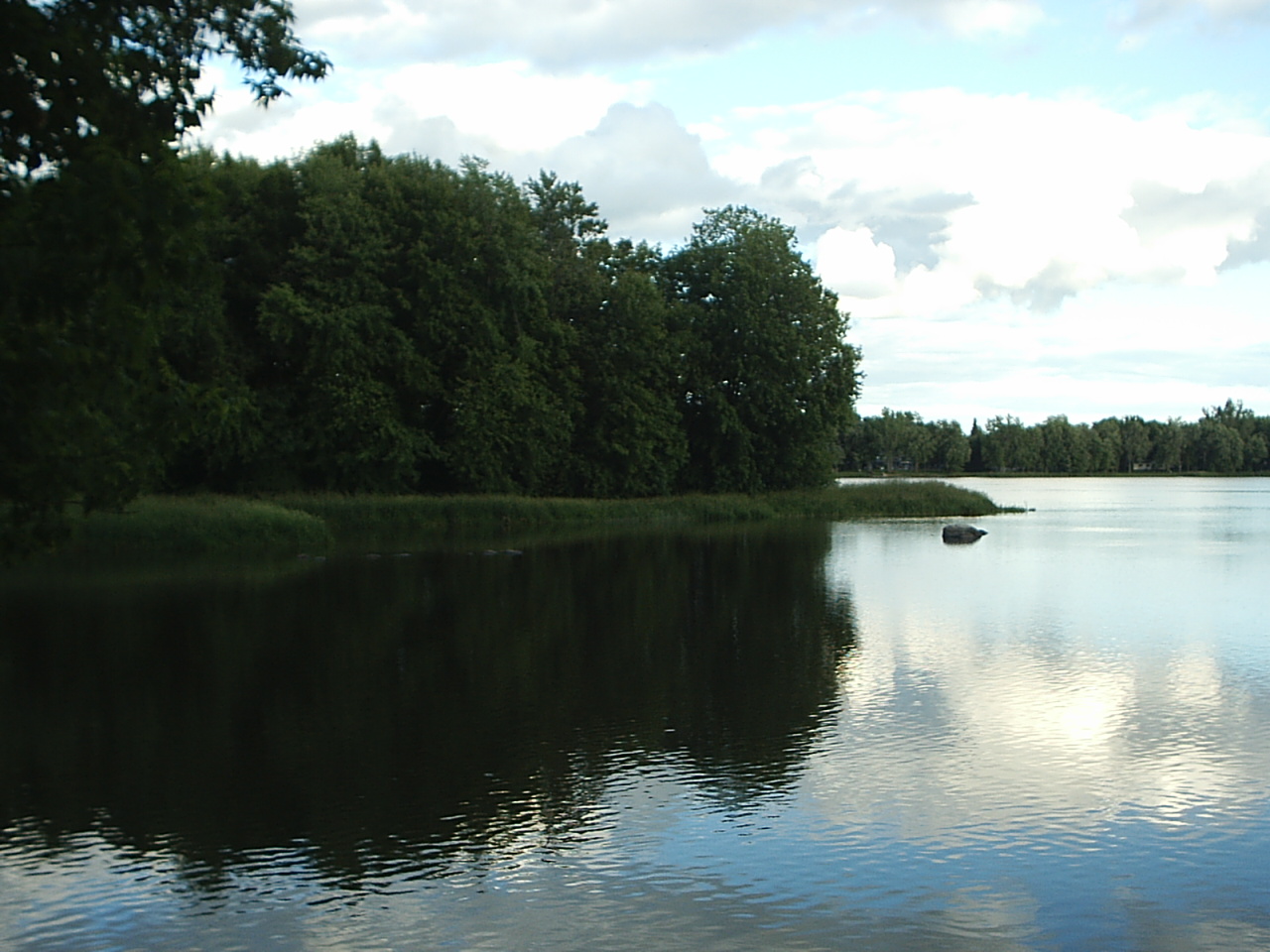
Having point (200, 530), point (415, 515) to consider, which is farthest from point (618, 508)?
point (200, 530)

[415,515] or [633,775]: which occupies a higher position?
[415,515]

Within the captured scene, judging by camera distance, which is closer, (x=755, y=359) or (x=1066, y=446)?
(x=755, y=359)

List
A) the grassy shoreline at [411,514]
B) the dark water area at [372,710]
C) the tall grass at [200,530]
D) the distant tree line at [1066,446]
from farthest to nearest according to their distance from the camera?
1. the distant tree line at [1066,446]
2. the grassy shoreline at [411,514]
3. the tall grass at [200,530]
4. the dark water area at [372,710]

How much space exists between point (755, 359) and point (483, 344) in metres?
16.0

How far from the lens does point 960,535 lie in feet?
127

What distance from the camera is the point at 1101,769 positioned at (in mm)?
10180

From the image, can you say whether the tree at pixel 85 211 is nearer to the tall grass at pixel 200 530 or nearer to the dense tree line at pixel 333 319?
the dense tree line at pixel 333 319

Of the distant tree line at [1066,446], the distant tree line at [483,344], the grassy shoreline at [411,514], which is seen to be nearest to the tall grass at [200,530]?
the grassy shoreline at [411,514]

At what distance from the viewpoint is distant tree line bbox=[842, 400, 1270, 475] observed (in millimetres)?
172625

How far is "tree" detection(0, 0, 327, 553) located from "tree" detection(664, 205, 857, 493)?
50142mm

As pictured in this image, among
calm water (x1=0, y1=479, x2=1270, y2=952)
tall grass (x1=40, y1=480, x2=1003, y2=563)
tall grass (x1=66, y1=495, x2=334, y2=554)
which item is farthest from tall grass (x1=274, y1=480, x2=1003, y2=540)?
calm water (x1=0, y1=479, x2=1270, y2=952)

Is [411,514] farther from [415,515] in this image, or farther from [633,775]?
[633,775]

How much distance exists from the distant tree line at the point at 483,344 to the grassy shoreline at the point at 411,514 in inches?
84.0

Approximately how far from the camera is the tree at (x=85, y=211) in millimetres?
7457
